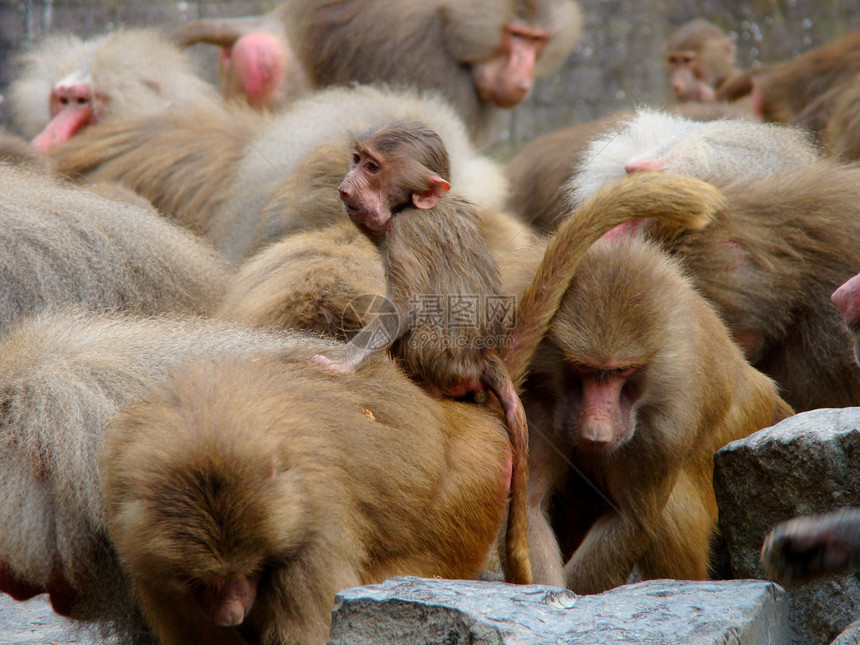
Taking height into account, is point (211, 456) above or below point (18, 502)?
above

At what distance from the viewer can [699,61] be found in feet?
25.9

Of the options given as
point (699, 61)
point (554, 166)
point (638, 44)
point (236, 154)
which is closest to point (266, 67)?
point (236, 154)

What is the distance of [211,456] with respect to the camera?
1.83 meters

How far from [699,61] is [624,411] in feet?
19.7

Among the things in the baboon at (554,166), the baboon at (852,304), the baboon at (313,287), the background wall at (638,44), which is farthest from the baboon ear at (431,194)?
the background wall at (638,44)

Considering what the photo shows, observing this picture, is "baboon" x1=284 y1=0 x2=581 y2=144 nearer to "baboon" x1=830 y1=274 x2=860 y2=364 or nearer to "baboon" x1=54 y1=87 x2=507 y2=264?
"baboon" x1=54 y1=87 x2=507 y2=264

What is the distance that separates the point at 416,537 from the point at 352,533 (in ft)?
0.63

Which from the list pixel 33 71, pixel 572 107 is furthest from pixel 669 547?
pixel 572 107

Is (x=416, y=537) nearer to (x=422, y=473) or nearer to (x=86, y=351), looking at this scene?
(x=422, y=473)

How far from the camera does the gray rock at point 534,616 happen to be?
6.13 ft

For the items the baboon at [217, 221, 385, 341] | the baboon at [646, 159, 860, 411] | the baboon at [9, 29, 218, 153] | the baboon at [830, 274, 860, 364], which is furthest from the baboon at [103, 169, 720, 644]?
the baboon at [9, 29, 218, 153]

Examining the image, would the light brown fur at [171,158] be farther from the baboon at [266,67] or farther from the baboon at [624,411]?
the baboon at [624,411]

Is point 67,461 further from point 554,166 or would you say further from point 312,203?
point 554,166

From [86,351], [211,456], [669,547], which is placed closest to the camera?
[211,456]
